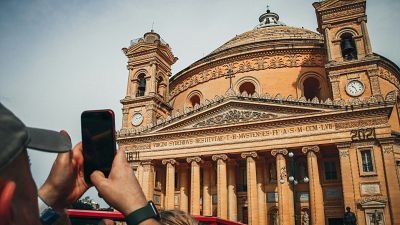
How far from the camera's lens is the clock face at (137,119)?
33.6 metres

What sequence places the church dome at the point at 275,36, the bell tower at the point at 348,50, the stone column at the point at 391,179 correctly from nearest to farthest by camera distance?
the stone column at the point at 391,179 < the bell tower at the point at 348,50 < the church dome at the point at 275,36

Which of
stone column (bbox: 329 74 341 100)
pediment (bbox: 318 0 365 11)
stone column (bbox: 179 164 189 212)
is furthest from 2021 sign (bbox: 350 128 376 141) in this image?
stone column (bbox: 179 164 189 212)

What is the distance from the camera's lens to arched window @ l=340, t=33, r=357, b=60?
28.0 meters

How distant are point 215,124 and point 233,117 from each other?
62.0 inches

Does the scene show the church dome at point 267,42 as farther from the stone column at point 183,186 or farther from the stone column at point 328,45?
the stone column at point 183,186

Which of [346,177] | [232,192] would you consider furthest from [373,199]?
[232,192]

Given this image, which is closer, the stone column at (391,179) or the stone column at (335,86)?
the stone column at (391,179)

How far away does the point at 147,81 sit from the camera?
34.9m

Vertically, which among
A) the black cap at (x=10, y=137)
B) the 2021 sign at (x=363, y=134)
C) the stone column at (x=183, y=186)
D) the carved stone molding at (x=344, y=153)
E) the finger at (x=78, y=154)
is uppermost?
the 2021 sign at (x=363, y=134)

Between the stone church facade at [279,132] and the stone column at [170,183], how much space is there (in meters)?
0.08

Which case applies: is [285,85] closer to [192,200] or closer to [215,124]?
[215,124]

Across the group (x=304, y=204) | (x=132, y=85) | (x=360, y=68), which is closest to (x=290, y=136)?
(x=304, y=204)

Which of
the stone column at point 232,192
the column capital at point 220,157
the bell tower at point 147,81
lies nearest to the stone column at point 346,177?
the stone column at point 232,192

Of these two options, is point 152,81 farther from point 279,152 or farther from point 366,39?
point 366,39
